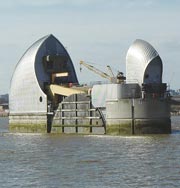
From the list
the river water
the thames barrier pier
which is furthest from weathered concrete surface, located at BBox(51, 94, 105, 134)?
the river water

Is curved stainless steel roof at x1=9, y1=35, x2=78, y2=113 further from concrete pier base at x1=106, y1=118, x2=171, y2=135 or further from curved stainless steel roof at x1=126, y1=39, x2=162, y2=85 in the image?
concrete pier base at x1=106, y1=118, x2=171, y2=135

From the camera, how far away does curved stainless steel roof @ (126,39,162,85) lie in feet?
230

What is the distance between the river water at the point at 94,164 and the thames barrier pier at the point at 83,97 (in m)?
8.61

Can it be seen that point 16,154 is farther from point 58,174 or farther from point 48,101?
point 48,101

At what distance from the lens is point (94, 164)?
3956 cm

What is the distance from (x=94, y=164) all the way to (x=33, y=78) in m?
46.3

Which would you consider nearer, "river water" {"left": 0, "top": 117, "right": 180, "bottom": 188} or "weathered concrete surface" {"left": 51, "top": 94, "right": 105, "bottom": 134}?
"river water" {"left": 0, "top": 117, "right": 180, "bottom": 188}

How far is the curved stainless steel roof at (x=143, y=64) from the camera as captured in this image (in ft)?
230

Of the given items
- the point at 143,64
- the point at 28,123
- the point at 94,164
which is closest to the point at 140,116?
the point at 143,64

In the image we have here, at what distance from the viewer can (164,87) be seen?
70.4 metres

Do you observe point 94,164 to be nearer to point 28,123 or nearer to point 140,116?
point 140,116

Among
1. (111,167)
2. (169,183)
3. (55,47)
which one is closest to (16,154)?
(111,167)

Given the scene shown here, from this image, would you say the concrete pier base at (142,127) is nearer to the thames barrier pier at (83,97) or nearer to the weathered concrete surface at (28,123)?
the thames barrier pier at (83,97)

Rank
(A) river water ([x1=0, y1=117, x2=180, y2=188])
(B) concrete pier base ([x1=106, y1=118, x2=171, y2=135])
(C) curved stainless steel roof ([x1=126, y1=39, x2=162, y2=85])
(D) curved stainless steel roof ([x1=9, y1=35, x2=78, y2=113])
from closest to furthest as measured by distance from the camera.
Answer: (A) river water ([x1=0, y1=117, x2=180, y2=188]) → (B) concrete pier base ([x1=106, y1=118, x2=171, y2=135]) → (C) curved stainless steel roof ([x1=126, y1=39, x2=162, y2=85]) → (D) curved stainless steel roof ([x1=9, y1=35, x2=78, y2=113])
